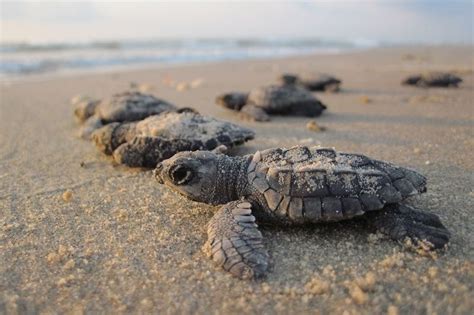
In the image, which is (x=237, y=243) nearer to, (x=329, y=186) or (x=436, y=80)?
(x=329, y=186)

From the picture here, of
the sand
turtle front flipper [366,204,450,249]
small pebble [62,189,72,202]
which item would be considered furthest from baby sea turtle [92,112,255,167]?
turtle front flipper [366,204,450,249]

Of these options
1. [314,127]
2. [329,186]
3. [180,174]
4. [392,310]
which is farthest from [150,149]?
[392,310]

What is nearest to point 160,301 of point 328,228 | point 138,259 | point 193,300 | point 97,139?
point 193,300

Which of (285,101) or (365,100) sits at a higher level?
(285,101)

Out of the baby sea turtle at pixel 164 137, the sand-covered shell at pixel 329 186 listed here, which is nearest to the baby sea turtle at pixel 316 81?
the baby sea turtle at pixel 164 137

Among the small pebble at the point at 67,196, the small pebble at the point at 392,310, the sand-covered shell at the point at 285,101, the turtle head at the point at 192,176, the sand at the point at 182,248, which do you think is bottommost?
the small pebble at the point at 392,310

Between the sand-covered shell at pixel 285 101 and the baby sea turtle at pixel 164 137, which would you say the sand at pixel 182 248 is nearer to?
the baby sea turtle at pixel 164 137
